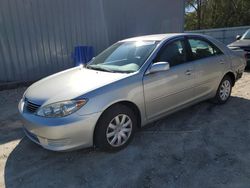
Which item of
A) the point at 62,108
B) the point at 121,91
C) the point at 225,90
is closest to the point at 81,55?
the point at 225,90

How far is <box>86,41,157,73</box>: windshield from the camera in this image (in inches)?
154

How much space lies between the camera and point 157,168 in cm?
323

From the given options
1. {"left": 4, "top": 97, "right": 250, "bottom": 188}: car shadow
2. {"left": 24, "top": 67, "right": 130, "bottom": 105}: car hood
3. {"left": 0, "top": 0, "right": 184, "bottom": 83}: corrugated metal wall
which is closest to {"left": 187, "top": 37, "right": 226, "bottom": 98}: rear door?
{"left": 4, "top": 97, "right": 250, "bottom": 188}: car shadow

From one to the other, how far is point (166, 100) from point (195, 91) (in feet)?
2.61

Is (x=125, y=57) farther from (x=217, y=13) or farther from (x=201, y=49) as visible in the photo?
(x=217, y=13)

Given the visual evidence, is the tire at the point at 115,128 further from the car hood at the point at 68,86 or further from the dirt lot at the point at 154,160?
the car hood at the point at 68,86

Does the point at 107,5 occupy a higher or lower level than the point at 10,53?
higher

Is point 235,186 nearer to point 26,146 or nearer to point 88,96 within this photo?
point 88,96

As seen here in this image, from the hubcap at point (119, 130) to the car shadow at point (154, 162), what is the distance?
0.54 feet

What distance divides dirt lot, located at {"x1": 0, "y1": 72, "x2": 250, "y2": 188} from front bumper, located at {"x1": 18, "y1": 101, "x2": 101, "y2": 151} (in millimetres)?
317

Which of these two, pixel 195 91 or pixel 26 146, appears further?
pixel 195 91

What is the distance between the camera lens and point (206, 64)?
469cm

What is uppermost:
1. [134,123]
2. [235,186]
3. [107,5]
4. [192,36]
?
[107,5]

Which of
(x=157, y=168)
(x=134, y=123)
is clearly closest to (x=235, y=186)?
(x=157, y=168)
